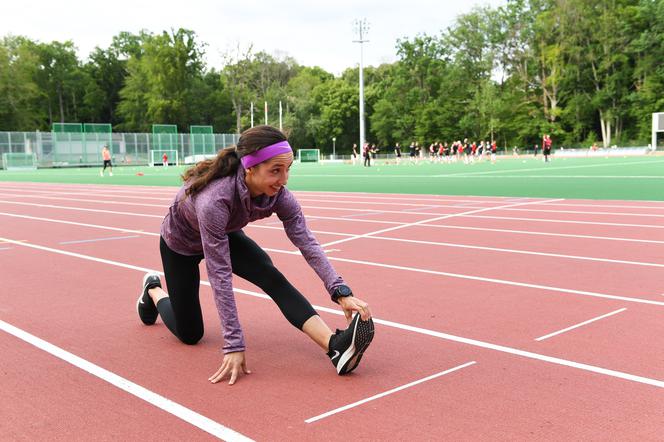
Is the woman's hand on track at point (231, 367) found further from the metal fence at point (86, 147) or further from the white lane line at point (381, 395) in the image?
the metal fence at point (86, 147)

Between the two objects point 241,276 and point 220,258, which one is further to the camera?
point 241,276

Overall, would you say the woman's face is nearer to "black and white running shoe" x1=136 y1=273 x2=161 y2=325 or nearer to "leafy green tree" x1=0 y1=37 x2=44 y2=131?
"black and white running shoe" x1=136 y1=273 x2=161 y2=325

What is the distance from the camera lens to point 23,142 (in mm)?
57594

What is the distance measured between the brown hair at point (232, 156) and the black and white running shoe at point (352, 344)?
1.12 metres

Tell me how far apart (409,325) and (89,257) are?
515 cm

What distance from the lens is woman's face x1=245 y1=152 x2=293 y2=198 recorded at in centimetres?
373

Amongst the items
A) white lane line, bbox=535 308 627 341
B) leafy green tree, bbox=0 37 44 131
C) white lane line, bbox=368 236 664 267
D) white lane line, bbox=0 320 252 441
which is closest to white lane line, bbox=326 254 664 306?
white lane line, bbox=535 308 627 341

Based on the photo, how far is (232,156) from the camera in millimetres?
3904

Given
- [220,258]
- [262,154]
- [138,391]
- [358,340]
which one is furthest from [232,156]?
[138,391]

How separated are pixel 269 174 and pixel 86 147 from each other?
62169 millimetres

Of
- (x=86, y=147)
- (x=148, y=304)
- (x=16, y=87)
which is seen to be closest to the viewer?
(x=148, y=304)

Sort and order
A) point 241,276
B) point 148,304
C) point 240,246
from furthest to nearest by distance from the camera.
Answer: point 148,304 → point 241,276 → point 240,246

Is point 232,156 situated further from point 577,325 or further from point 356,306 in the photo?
point 577,325

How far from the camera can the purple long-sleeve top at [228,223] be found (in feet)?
12.5
